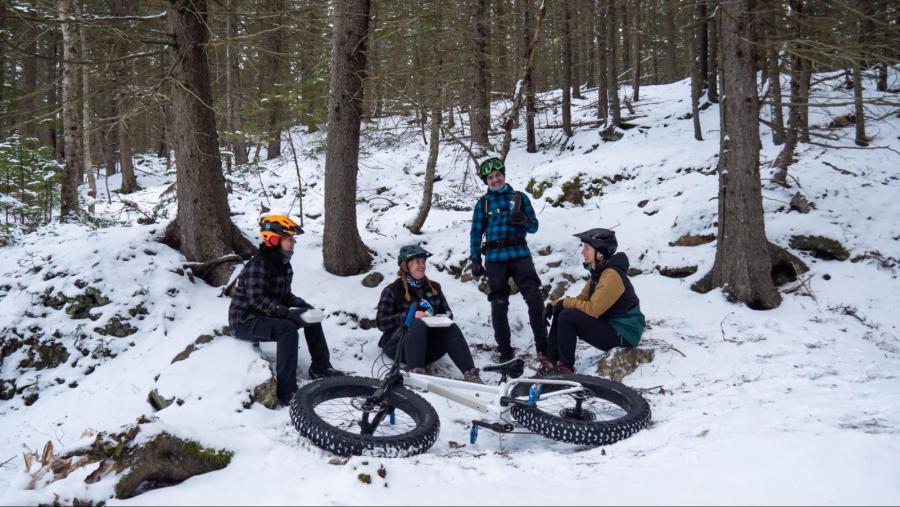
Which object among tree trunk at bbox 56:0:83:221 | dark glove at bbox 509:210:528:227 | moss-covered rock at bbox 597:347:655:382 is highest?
tree trunk at bbox 56:0:83:221

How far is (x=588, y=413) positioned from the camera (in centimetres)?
449

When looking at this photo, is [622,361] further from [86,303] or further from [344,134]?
[86,303]

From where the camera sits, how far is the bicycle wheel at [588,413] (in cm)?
388

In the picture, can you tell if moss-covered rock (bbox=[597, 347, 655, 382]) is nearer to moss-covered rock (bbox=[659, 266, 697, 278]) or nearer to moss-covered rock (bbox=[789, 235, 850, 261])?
moss-covered rock (bbox=[659, 266, 697, 278])

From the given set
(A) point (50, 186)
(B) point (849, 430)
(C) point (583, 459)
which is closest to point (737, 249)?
(B) point (849, 430)

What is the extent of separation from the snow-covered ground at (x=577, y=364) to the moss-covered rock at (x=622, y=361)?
0.11 m

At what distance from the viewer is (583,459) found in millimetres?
3518

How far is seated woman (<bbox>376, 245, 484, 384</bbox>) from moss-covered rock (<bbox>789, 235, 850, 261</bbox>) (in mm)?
5577

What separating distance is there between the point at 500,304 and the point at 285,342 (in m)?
2.54

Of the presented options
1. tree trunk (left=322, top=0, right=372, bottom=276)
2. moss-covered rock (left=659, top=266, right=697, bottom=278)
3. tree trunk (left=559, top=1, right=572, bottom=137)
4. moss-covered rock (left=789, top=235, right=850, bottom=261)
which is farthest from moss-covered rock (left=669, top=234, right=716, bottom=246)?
tree trunk (left=559, top=1, right=572, bottom=137)

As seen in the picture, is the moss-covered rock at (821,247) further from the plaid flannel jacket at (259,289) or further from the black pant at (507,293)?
the plaid flannel jacket at (259,289)

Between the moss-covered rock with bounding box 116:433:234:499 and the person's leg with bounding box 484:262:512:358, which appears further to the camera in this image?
the person's leg with bounding box 484:262:512:358

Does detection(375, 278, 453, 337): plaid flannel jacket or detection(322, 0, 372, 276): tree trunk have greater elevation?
detection(322, 0, 372, 276): tree trunk

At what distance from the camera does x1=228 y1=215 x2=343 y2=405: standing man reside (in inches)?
199
